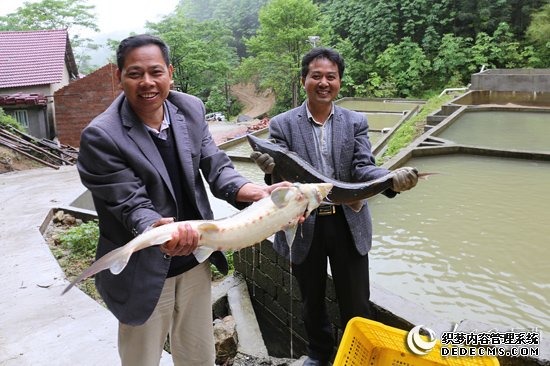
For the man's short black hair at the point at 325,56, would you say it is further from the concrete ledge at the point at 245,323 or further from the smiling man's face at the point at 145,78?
the concrete ledge at the point at 245,323

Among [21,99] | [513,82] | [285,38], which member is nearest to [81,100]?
[21,99]

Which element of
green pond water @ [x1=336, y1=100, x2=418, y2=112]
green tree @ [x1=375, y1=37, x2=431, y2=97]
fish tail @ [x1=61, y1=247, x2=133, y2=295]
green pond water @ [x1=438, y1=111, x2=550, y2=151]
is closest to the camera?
fish tail @ [x1=61, y1=247, x2=133, y2=295]

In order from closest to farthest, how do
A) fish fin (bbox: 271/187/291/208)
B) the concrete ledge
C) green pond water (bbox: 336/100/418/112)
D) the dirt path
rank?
fish fin (bbox: 271/187/291/208), the concrete ledge, green pond water (bbox: 336/100/418/112), the dirt path

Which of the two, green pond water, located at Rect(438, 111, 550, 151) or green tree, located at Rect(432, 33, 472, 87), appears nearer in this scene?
green pond water, located at Rect(438, 111, 550, 151)

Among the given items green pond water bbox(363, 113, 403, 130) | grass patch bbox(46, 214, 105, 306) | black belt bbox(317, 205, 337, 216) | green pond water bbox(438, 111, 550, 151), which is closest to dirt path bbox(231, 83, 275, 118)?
green pond water bbox(363, 113, 403, 130)

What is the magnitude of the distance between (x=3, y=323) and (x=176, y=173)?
283 centimetres

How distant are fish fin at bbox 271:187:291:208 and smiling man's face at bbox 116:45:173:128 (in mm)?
756

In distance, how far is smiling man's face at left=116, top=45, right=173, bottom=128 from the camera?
2.14 metres

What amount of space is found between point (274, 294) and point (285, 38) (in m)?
24.5

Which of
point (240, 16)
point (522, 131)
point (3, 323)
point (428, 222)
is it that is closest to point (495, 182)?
point (428, 222)

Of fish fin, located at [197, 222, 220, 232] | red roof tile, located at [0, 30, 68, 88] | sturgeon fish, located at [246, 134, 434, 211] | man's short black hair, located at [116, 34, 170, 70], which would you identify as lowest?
fish fin, located at [197, 222, 220, 232]

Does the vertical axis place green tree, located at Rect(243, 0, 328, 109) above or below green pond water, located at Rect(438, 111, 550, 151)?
above

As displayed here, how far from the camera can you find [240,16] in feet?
170

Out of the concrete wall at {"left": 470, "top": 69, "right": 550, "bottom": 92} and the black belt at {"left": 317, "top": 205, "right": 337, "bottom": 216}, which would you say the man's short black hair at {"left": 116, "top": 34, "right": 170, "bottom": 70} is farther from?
the concrete wall at {"left": 470, "top": 69, "right": 550, "bottom": 92}
